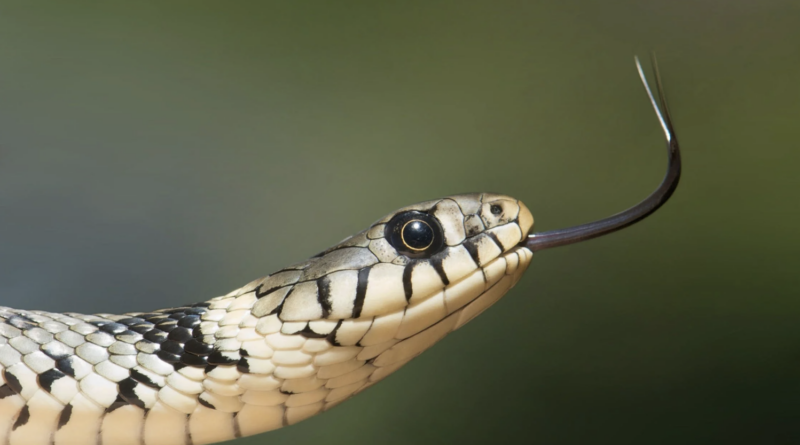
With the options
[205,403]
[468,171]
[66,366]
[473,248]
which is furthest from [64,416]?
[468,171]

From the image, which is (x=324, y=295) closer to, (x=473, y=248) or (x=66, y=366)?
(x=473, y=248)

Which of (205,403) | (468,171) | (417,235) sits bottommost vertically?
(205,403)

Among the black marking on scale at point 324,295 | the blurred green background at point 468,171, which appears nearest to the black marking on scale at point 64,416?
the black marking on scale at point 324,295

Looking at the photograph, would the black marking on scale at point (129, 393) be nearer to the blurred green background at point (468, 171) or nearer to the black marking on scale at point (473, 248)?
the black marking on scale at point (473, 248)

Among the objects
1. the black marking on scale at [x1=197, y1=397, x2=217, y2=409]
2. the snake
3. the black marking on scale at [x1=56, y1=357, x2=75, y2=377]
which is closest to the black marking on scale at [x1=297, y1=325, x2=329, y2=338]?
the snake

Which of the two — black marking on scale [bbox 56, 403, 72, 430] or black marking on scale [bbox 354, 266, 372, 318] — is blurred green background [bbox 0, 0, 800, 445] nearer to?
black marking on scale [bbox 56, 403, 72, 430]

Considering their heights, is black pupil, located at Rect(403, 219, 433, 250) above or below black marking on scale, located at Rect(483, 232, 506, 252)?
above
